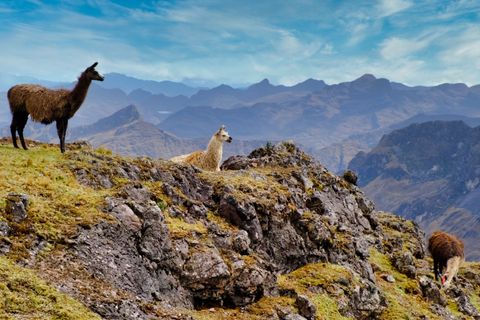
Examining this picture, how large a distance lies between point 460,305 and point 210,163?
19.6m

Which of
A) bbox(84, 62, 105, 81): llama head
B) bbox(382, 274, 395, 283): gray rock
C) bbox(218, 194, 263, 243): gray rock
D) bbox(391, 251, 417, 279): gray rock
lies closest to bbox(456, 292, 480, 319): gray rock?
bbox(391, 251, 417, 279): gray rock

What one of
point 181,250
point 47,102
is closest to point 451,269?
point 181,250

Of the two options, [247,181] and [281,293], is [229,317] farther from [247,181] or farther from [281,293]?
[247,181]

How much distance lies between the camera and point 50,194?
15.8 m

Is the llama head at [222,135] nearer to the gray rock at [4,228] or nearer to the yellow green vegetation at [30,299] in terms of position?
the gray rock at [4,228]

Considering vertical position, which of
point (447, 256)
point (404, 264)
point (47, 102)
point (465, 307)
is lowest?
point (465, 307)

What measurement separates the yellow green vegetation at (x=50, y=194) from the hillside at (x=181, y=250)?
57 millimetres

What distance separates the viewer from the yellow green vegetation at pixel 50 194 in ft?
45.2

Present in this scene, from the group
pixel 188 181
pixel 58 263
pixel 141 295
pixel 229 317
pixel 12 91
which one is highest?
pixel 12 91

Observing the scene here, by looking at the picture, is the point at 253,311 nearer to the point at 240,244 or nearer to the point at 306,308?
the point at 306,308

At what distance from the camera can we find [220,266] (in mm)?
16781

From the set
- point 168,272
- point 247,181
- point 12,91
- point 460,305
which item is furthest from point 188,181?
point 460,305

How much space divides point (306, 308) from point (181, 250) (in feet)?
18.0

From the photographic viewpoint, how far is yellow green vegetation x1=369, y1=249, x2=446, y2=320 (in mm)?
22812
